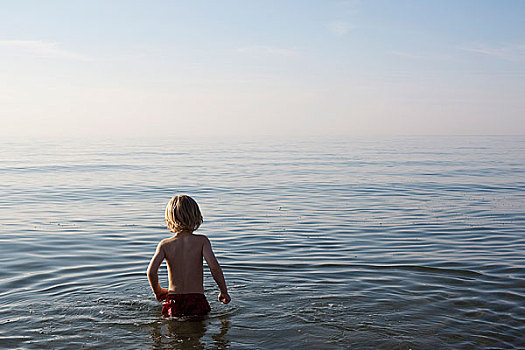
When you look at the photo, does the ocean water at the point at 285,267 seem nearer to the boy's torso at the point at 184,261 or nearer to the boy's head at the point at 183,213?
the boy's torso at the point at 184,261

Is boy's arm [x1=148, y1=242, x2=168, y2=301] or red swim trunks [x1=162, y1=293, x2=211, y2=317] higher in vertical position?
boy's arm [x1=148, y1=242, x2=168, y2=301]

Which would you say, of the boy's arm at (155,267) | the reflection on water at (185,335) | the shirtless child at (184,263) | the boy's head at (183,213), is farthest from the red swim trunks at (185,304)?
→ the boy's head at (183,213)

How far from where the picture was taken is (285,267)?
10.4 m

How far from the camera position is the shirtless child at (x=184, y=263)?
22.6 ft

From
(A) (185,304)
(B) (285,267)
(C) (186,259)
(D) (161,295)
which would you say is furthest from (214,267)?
(B) (285,267)

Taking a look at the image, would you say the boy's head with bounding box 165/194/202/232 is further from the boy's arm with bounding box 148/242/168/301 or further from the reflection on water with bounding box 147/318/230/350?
the reflection on water with bounding box 147/318/230/350

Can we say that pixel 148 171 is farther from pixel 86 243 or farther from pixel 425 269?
pixel 425 269

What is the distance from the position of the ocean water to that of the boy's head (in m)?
1.16

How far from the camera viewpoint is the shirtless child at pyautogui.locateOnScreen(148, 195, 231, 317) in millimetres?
6879

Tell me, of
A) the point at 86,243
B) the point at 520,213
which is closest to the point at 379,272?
the point at 86,243

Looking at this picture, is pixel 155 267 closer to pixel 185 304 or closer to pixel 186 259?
pixel 186 259

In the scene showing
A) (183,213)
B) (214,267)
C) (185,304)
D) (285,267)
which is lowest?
(285,267)

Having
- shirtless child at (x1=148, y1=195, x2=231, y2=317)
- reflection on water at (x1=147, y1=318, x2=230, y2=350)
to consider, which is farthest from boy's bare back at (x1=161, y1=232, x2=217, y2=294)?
reflection on water at (x1=147, y1=318, x2=230, y2=350)

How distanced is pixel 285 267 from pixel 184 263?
12.1 feet
